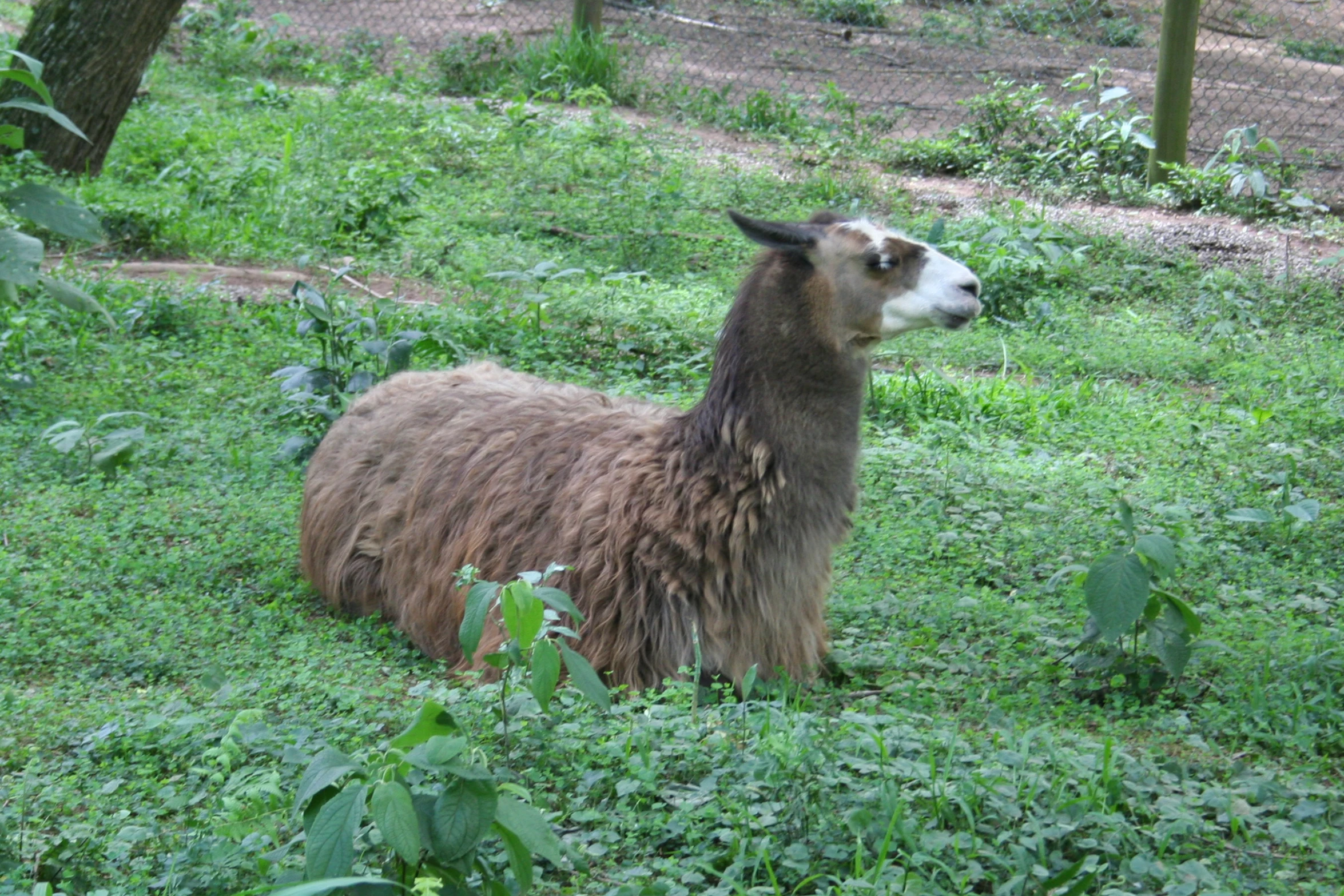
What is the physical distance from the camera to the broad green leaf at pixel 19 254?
12.5 ft

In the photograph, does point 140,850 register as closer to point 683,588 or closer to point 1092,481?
point 683,588

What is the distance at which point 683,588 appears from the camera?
3932mm

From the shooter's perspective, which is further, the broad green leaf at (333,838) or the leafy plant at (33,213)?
the leafy plant at (33,213)

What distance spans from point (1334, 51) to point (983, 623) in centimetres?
1135

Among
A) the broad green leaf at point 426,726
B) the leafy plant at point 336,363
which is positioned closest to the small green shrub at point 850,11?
the leafy plant at point 336,363

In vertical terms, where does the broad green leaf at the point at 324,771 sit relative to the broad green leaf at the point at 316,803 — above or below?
above

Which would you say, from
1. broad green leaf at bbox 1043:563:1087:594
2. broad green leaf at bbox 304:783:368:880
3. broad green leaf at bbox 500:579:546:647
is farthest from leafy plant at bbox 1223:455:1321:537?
broad green leaf at bbox 304:783:368:880

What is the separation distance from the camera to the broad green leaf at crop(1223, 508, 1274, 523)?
467cm

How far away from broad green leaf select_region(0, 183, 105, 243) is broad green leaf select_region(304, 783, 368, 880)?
2174 millimetres

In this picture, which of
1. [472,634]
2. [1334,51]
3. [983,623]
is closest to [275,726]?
[472,634]

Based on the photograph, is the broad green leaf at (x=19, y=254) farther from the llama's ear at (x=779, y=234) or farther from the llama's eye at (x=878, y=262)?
the llama's eye at (x=878, y=262)


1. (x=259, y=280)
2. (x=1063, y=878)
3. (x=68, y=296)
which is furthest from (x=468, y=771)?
(x=259, y=280)

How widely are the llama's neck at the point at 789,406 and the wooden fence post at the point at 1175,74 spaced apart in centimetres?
655

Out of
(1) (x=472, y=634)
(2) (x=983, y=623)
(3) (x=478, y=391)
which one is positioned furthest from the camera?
(3) (x=478, y=391)
